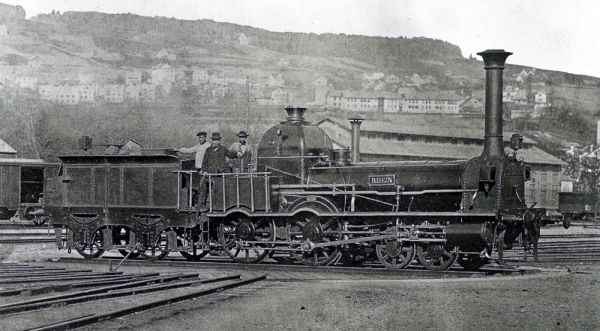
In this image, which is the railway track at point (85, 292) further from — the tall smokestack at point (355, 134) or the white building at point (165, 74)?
the white building at point (165, 74)

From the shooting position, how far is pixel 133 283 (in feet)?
35.1

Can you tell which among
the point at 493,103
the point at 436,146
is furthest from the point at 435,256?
the point at 436,146

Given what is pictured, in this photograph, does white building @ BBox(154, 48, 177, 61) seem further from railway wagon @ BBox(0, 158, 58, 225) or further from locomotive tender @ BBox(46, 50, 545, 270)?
locomotive tender @ BBox(46, 50, 545, 270)

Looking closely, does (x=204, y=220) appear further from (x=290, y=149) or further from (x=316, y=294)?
(x=316, y=294)

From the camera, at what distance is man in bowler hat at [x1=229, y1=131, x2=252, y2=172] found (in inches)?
617

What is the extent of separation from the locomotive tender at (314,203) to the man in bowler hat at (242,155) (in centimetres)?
47

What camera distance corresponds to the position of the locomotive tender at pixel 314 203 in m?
13.3

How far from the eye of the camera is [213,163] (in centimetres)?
1554

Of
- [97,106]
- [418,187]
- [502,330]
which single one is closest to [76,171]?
[418,187]

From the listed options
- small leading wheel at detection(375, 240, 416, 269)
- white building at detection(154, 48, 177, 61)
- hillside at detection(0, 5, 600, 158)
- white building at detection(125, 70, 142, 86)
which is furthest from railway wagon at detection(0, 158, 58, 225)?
white building at detection(154, 48, 177, 61)

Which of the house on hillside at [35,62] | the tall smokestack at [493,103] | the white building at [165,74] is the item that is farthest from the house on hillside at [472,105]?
the tall smokestack at [493,103]

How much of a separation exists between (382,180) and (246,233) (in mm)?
3058

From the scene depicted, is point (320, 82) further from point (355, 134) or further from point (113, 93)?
point (355, 134)

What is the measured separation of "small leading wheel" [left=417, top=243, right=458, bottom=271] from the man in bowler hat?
167 inches
